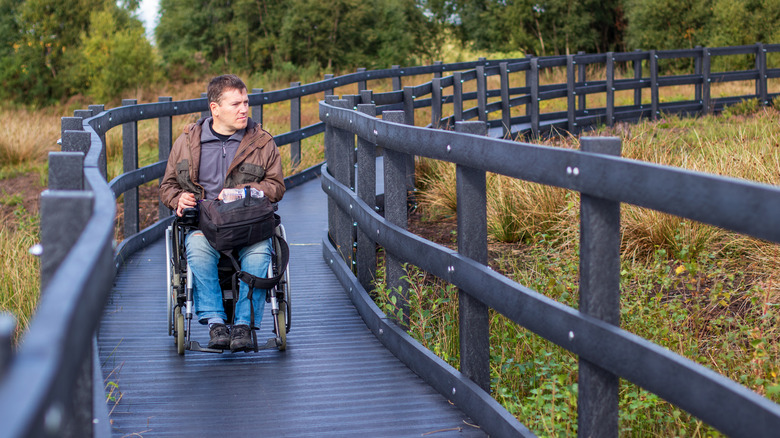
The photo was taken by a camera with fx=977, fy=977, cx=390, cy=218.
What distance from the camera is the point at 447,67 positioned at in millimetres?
19109

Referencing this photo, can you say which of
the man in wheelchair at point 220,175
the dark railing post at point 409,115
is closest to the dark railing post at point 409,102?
the dark railing post at point 409,115

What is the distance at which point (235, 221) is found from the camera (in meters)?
5.10

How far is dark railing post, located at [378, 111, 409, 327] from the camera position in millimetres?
5125

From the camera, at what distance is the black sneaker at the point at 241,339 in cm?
500

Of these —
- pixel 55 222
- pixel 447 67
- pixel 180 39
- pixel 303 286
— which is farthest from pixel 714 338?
pixel 180 39

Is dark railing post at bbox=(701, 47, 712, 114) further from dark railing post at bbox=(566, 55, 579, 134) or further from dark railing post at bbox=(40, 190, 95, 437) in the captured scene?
dark railing post at bbox=(40, 190, 95, 437)

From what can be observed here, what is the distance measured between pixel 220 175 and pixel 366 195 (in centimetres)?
103

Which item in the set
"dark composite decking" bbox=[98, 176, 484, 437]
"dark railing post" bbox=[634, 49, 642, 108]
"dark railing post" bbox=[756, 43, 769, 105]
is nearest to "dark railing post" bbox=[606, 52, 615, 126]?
"dark railing post" bbox=[634, 49, 642, 108]

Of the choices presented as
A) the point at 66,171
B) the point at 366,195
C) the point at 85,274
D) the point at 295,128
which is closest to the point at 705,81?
the point at 295,128

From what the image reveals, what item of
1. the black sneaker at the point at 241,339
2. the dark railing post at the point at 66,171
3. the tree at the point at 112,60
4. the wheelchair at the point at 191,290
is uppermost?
the tree at the point at 112,60

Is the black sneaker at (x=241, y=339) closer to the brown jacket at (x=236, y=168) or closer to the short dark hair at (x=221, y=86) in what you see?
the brown jacket at (x=236, y=168)

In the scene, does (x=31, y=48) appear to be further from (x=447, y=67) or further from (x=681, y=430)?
(x=681, y=430)

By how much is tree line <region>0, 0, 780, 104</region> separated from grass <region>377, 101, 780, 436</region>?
88.0 ft

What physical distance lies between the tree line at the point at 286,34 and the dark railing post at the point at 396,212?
29.5 metres
